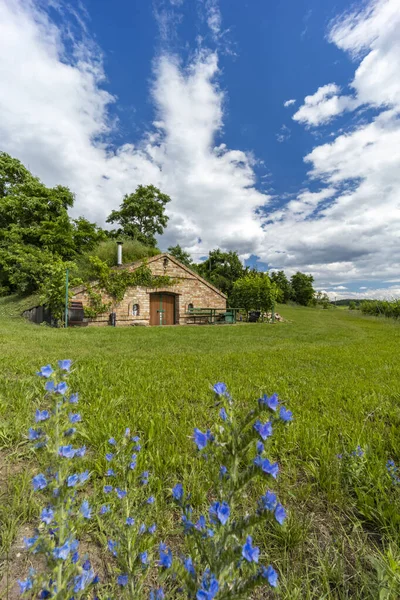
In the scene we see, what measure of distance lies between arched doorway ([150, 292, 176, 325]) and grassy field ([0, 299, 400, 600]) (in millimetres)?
12090

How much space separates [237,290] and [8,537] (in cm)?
2023

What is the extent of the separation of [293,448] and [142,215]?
34.5 metres

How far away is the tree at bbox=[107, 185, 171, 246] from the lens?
32.8 m

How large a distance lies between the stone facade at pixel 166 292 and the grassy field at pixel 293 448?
10.6 m

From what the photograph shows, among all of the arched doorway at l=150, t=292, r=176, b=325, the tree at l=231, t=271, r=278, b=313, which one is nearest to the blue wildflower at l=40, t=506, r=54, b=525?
the arched doorway at l=150, t=292, r=176, b=325

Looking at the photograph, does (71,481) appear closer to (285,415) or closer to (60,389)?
(60,389)

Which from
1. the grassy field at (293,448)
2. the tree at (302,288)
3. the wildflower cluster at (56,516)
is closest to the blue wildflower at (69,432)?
the wildflower cluster at (56,516)

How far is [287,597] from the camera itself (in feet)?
3.67

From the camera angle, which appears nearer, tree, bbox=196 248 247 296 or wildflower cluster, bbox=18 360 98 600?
wildflower cluster, bbox=18 360 98 600

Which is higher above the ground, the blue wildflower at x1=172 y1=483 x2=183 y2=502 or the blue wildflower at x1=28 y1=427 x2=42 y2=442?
the blue wildflower at x1=28 y1=427 x2=42 y2=442

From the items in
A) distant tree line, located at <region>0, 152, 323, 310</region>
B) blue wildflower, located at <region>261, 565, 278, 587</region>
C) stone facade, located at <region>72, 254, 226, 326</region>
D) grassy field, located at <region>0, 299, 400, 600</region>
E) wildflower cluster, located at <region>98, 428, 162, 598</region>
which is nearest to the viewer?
blue wildflower, located at <region>261, 565, 278, 587</region>

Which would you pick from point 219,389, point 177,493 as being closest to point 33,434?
point 177,493

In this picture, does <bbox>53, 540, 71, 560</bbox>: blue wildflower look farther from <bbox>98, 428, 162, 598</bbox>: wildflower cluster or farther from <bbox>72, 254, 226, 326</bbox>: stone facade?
<bbox>72, 254, 226, 326</bbox>: stone facade

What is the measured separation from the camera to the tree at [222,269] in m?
33.2
